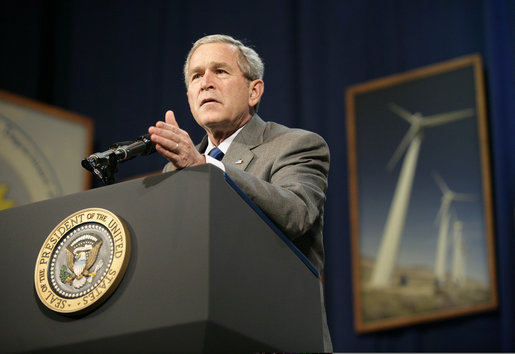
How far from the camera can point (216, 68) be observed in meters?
2.54

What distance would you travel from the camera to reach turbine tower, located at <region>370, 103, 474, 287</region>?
3.85 meters

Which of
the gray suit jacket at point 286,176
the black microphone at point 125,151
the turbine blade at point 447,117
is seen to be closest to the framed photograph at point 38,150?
the turbine blade at point 447,117

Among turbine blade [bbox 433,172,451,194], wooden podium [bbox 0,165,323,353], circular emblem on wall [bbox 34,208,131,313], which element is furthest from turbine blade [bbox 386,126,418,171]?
circular emblem on wall [bbox 34,208,131,313]

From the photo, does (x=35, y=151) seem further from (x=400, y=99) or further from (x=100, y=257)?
(x=100, y=257)

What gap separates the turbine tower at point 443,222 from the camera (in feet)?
12.0

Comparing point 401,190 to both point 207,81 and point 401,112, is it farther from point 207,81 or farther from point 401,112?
point 207,81

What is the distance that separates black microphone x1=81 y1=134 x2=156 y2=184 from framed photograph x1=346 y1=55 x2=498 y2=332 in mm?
2242

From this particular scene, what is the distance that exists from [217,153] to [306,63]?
2.29m

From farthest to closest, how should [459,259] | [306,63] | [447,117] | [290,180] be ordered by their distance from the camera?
[306,63], [447,117], [459,259], [290,180]

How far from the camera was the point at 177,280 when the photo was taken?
1486mm

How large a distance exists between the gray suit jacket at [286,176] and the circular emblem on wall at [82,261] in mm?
303

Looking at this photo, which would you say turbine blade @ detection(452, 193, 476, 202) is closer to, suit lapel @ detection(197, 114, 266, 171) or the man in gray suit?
the man in gray suit

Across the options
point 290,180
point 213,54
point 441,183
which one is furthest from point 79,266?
point 441,183

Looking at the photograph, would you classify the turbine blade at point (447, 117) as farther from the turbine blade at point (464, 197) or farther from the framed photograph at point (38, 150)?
the framed photograph at point (38, 150)
